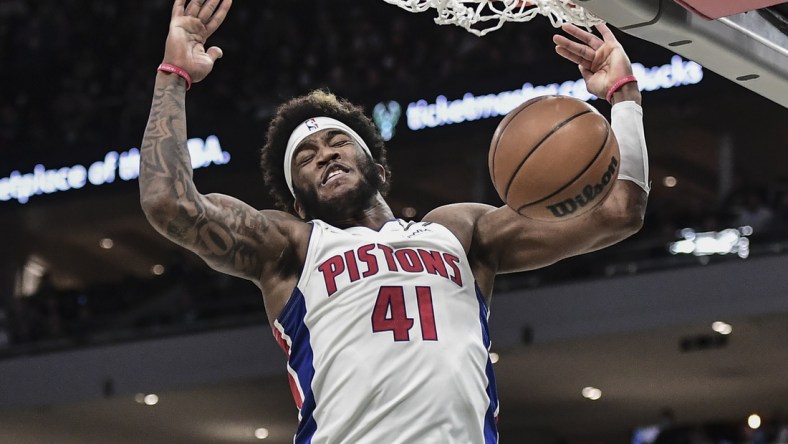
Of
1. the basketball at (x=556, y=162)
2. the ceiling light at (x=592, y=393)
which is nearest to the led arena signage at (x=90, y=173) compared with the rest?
the ceiling light at (x=592, y=393)

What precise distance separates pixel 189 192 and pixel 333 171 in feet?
1.47

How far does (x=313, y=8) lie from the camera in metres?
15.1

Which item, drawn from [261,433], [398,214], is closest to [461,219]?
[398,214]

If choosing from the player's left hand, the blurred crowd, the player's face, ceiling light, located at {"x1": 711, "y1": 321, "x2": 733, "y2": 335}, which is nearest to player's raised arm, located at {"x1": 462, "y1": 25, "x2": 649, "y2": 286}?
the player's left hand

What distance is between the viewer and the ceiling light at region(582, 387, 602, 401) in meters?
14.4

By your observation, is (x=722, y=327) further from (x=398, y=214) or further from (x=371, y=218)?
(x=371, y=218)

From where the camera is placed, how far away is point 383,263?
3133 mm

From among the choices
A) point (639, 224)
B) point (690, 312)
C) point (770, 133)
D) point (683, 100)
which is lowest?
point (639, 224)

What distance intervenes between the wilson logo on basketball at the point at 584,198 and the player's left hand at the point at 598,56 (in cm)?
43

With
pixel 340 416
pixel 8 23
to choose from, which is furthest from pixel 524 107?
pixel 8 23

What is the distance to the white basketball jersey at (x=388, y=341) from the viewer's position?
293cm

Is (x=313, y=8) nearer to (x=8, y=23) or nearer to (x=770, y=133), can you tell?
(x=8, y=23)

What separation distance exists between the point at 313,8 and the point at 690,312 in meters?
6.09

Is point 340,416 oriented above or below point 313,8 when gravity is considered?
below
